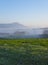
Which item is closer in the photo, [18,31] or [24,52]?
[24,52]

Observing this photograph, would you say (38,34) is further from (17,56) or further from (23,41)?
(17,56)

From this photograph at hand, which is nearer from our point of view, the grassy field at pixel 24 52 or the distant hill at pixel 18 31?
the grassy field at pixel 24 52

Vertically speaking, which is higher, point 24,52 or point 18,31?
point 18,31

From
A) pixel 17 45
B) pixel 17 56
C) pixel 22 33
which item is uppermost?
pixel 22 33

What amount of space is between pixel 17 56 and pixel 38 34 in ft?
1.33

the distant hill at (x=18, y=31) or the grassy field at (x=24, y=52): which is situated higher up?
the distant hill at (x=18, y=31)

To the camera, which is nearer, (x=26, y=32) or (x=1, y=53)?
(x=1, y=53)

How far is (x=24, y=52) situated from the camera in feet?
5.78

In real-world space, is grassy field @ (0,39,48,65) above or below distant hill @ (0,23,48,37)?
below

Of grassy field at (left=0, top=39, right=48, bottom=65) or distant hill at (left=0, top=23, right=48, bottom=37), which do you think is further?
distant hill at (left=0, top=23, right=48, bottom=37)

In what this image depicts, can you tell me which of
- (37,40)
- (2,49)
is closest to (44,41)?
(37,40)

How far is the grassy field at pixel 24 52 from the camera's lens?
168 cm

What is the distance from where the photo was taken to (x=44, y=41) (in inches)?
72.9

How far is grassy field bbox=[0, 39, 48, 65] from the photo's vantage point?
1677mm
